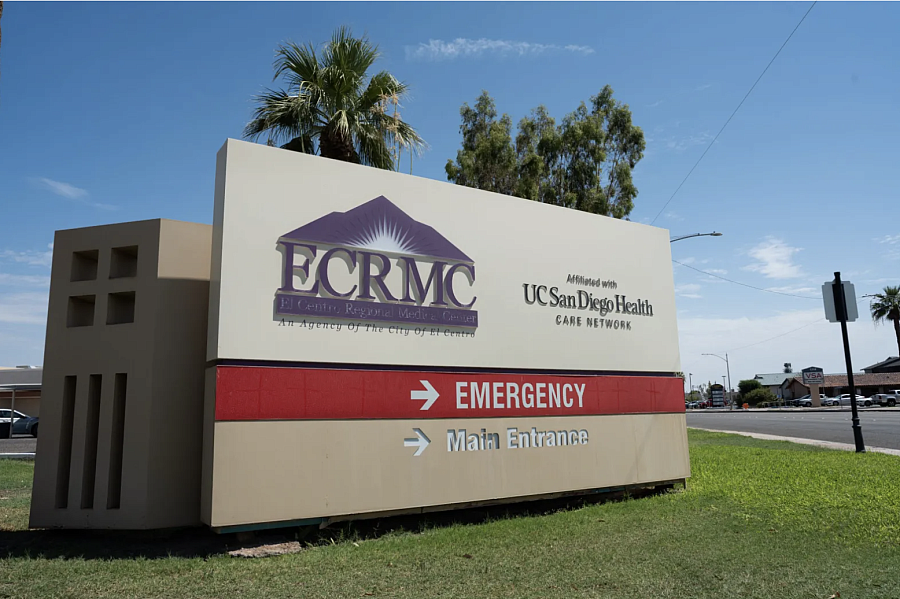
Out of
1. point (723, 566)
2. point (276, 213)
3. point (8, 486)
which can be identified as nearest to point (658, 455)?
point (723, 566)

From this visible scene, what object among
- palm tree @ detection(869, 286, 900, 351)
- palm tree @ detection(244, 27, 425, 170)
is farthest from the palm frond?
palm tree @ detection(869, 286, 900, 351)

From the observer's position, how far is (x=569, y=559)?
6469 millimetres

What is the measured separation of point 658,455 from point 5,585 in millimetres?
8782

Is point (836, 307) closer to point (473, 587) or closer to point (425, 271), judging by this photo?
point (425, 271)

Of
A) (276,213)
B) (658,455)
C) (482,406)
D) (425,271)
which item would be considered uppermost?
(276,213)

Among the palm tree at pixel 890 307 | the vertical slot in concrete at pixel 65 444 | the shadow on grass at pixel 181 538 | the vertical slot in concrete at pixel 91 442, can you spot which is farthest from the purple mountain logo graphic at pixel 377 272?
the palm tree at pixel 890 307

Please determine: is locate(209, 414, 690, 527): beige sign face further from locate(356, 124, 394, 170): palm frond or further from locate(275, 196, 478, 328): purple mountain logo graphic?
locate(356, 124, 394, 170): palm frond

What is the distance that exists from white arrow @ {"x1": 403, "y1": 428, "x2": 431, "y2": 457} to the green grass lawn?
3.27 feet

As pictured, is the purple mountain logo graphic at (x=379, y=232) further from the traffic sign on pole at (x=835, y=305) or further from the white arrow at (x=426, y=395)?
the traffic sign on pole at (x=835, y=305)

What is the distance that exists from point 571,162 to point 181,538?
63.5 feet

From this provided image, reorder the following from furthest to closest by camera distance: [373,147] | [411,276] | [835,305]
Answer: [835,305]
[373,147]
[411,276]

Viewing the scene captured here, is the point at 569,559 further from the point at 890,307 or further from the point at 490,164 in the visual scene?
the point at 890,307

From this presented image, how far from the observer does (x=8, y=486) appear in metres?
11.9

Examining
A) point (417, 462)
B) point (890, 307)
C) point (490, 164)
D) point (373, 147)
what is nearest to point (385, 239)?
point (417, 462)
